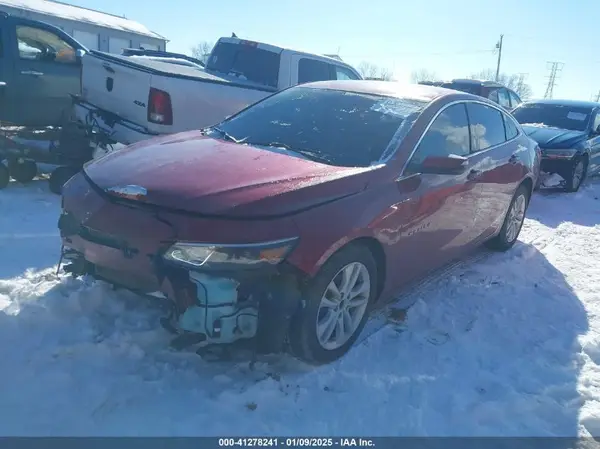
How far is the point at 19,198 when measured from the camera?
5945 millimetres

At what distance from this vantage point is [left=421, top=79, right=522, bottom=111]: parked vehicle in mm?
14414

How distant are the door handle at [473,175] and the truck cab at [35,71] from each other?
207 inches

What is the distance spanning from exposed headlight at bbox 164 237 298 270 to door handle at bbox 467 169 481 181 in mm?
2272

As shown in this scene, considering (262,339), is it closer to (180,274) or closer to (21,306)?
(180,274)

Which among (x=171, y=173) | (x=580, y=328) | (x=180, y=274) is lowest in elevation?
(x=580, y=328)

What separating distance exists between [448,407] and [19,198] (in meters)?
5.28

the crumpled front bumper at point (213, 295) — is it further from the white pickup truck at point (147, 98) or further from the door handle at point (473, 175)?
the white pickup truck at point (147, 98)

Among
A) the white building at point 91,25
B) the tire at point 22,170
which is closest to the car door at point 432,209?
the tire at point 22,170

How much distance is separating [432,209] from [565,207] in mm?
5652

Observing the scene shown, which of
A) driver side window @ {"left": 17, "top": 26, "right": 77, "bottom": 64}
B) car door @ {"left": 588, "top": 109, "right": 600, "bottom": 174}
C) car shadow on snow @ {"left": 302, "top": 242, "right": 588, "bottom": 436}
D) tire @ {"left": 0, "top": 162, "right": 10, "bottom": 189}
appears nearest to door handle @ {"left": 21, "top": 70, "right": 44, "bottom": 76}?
driver side window @ {"left": 17, "top": 26, "right": 77, "bottom": 64}

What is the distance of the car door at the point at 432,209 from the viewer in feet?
11.3

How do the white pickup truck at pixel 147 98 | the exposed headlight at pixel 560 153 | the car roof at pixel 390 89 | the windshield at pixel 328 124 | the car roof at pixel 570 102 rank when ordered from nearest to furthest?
1. the windshield at pixel 328 124
2. the car roof at pixel 390 89
3. the white pickup truck at pixel 147 98
4. the exposed headlight at pixel 560 153
5. the car roof at pixel 570 102

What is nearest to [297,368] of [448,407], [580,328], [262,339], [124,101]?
[262,339]

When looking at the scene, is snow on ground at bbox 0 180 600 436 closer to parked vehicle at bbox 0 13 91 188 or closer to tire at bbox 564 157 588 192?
parked vehicle at bbox 0 13 91 188
